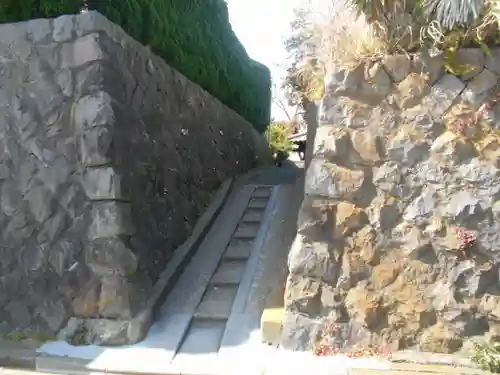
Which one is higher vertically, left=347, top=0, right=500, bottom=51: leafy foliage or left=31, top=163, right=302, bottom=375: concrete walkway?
left=347, top=0, right=500, bottom=51: leafy foliage

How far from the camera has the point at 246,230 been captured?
583 centimetres

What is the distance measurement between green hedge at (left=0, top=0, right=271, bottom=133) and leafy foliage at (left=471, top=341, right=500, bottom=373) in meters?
3.78

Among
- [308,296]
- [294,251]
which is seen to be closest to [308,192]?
[294,251]

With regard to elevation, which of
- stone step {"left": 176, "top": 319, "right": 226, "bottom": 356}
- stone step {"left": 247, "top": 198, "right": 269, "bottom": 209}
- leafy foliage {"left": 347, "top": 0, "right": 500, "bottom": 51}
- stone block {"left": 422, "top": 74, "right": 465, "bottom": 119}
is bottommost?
stone step {"left": 176, "top": 319, "right": 226, "bottom": 356}

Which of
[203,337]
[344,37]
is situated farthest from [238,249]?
[344,37]

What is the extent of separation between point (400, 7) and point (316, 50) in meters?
0.85

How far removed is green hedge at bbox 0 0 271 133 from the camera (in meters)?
4.41

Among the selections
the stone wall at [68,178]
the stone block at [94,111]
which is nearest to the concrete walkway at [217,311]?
the stone wall at [68,178]

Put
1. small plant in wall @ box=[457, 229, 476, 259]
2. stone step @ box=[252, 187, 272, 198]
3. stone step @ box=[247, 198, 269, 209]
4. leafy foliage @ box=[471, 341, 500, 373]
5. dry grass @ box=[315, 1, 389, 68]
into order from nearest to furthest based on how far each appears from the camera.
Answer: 1. leafy foliage @ box=[471, 341, 500, 373]
2. small plant in wall @ box=[457, 229, 476, 259]
3. dry grass @ box=[315, 1, 389, 68]
4. stone step @ box=[247, 198, 269, 209]
5. stone step @ box=[252, 187, 272, 198]

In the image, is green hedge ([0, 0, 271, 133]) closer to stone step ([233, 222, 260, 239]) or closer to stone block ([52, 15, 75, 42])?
stone block ([52, 15, 75, 42])

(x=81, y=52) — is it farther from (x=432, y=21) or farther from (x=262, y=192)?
(x=262, y=192)

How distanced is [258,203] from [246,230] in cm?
85

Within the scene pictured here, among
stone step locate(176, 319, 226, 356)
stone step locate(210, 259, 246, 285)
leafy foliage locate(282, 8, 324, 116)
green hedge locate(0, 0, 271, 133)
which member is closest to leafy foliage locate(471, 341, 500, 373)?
stone step locate(176, 319, 226, 356)

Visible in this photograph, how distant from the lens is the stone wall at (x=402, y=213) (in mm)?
3646
